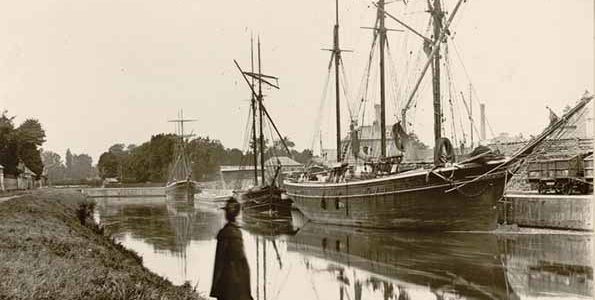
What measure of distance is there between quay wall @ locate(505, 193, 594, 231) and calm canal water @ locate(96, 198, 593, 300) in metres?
1.02

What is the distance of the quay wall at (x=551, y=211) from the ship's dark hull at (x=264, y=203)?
16812 mm

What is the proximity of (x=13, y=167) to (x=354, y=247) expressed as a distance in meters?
30.8

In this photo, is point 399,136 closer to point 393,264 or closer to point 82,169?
point 393,264

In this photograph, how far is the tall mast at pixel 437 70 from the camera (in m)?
26.3

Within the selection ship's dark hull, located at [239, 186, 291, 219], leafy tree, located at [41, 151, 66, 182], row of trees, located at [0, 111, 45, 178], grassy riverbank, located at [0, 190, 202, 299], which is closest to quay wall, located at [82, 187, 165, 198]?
leafy tree, located at [41, 151, 66, 182]

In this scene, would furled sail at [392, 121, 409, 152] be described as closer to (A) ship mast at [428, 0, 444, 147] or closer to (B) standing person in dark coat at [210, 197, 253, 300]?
(A) ship mast at [428, 0, 444, 147]

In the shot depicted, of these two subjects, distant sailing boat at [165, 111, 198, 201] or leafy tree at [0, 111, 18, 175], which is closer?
leafy tree at [0, 111, 18, 175]

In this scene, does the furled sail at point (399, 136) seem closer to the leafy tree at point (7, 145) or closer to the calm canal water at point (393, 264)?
the calm canal water at point (393, 264)

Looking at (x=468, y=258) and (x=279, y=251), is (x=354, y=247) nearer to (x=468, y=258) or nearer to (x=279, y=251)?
→ (x=279, y=251)

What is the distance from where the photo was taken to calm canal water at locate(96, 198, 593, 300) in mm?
14820

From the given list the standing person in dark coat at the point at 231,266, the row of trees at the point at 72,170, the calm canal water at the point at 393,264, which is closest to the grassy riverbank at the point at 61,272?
the standing person in dark coat at the point at 231,266

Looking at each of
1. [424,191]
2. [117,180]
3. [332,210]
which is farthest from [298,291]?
[117,180]

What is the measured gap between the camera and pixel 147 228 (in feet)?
110

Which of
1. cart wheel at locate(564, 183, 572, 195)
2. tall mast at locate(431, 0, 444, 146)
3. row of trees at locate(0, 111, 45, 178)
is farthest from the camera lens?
row of trees at locate(0, 111, 45, 178)
